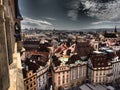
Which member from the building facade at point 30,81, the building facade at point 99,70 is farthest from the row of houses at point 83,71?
the building facade at point 30,81

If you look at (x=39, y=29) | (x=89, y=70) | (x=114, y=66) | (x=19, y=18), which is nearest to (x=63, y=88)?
(x=89, y=70)

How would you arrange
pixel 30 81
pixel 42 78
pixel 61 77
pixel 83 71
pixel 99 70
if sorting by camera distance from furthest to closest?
pixel 83 71, pixel 99 70, pixel 61 77, pixel 42 78, pixel 30 81

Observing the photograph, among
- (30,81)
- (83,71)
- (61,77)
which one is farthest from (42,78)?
(83,71)

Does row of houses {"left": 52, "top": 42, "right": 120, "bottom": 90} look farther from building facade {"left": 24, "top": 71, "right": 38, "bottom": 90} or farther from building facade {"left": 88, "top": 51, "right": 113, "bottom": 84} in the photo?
building facade {"left": 24, "top": 71, "right": 38, "bottom": 90}


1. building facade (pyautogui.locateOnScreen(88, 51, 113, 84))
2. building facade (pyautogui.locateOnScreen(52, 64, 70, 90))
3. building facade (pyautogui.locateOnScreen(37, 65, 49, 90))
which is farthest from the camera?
building facade (pyautogui.locateOnScreen(88, 51, 113, 84))

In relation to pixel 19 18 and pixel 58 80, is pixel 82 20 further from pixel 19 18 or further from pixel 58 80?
pixel 19 18

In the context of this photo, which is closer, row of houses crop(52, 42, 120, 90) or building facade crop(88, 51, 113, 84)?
row of houses crop(52, 42, 120, 90)

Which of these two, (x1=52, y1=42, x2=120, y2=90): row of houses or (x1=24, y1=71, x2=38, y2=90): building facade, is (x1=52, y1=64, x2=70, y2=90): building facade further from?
(x1=24, y1=71, x2=38, y2=90): building facade

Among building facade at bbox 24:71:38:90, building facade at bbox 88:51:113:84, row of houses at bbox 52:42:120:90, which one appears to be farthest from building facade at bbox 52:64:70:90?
building facade at bbox 88:51:113:84

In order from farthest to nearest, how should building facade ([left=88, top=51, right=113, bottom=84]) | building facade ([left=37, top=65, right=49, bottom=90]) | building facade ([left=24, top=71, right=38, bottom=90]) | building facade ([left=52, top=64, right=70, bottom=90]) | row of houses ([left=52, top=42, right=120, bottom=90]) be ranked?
building facade ([left=88, top=51, right=113, bottom=84]) < row of houses ([left=52, top=42, right=120, bottom=90]) < building facade ([left=52, top=64, right=70, bottom=90]) < building facade ([left=37, top=65, right=49, bottom=90]) < building facade ([left=24, top=71, right=38, bottom=90])

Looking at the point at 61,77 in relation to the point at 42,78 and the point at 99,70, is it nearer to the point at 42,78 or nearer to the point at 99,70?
the point at 42,78

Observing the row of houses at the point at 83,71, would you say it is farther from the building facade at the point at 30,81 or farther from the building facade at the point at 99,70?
the building facade at the point at 30,81
